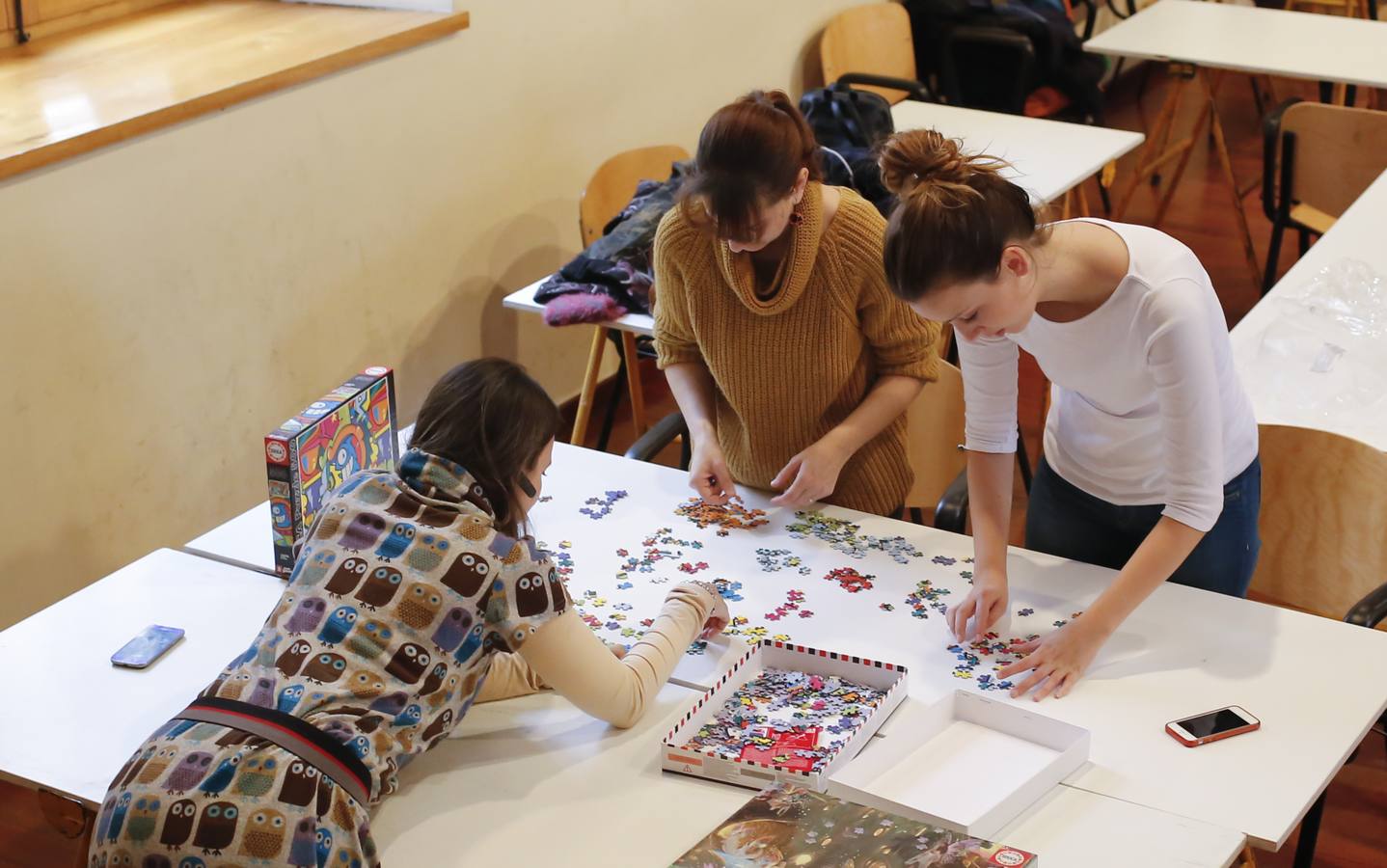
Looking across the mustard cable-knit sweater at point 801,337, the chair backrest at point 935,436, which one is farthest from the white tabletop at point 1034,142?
the mustard cable-knit sweater at point 801,337

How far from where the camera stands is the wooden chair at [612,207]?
371 cm

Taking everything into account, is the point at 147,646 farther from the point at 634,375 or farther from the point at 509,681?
the point at 634,375

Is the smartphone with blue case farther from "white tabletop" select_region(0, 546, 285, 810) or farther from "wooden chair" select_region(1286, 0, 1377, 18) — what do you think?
"wooden chair" select_region(1286, 0, 1377, 18)

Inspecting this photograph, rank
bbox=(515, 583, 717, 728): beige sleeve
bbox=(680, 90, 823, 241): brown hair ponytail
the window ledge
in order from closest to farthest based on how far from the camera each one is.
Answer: bbox=(515, 583, 717, 728): beige sleeve < bbox=(680, 90, 823, 241): brown hair ponytail < the window ledge

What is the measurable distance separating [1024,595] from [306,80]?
7.06 feet

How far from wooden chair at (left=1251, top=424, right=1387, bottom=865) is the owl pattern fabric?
1311mm

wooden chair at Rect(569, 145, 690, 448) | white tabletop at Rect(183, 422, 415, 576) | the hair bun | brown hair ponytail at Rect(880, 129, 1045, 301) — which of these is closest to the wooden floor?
wooden chair at Rect(569, 145, 690, 448)

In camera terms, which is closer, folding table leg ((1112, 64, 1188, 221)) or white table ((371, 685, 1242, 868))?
white table ((371, 685, 1242, 868))

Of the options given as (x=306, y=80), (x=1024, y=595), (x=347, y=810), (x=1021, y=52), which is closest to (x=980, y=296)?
(x=1024, y=595)

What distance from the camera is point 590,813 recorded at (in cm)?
166

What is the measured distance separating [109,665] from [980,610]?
1.20 metres

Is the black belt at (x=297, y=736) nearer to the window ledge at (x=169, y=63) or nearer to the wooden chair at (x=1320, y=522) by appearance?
the wooden chair at (x=1320, y=522)

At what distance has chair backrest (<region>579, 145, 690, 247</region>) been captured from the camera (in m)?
3.73

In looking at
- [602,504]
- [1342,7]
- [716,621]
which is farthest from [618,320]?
[1342,7]
